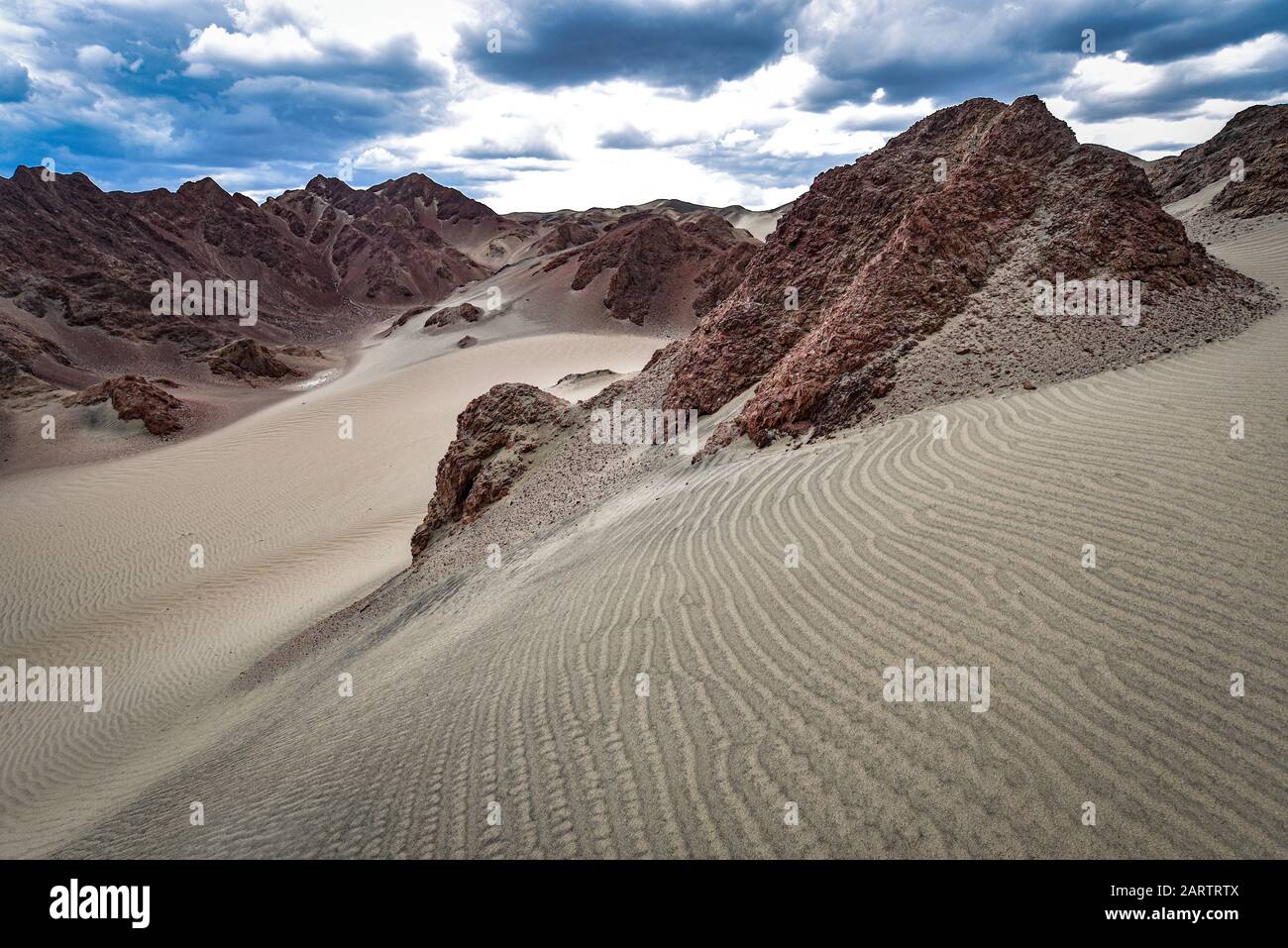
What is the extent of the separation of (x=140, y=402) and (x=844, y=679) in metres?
32.2

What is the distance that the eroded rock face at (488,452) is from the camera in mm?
12578

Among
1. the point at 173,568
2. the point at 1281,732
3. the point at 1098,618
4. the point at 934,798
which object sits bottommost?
the point at 173,568

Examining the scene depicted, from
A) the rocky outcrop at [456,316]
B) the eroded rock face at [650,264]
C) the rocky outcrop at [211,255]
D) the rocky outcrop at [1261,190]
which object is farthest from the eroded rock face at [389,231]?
the rocky outcrop at [1261,190]

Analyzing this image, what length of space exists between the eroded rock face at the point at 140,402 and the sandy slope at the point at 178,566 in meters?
2.08

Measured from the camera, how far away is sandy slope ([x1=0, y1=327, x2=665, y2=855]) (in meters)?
8.86
